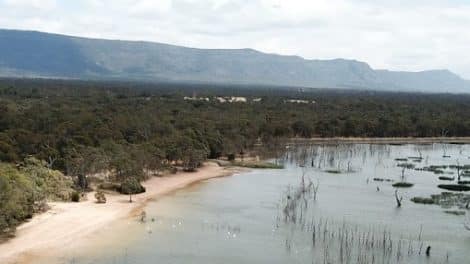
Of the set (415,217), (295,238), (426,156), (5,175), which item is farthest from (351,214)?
(426,156)

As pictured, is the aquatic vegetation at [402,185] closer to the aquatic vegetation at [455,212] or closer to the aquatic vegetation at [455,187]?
the aquatic vegetation at [455,187]

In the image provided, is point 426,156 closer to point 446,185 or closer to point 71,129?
point 446,185

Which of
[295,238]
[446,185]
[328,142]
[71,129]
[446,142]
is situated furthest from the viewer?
[446,142]

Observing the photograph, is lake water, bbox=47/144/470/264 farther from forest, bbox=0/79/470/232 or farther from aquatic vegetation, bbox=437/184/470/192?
forest, bbox=0/79/470/232

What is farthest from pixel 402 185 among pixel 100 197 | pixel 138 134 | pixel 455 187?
pixel 138 134

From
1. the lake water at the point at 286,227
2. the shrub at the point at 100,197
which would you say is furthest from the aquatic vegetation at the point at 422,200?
the shrub at the point at 100,197

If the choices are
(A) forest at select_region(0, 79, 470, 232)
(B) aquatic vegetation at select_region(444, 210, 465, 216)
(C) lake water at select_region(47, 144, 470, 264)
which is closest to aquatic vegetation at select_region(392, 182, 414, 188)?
(C) lake water at select_region(47, 144, 470, 264)
